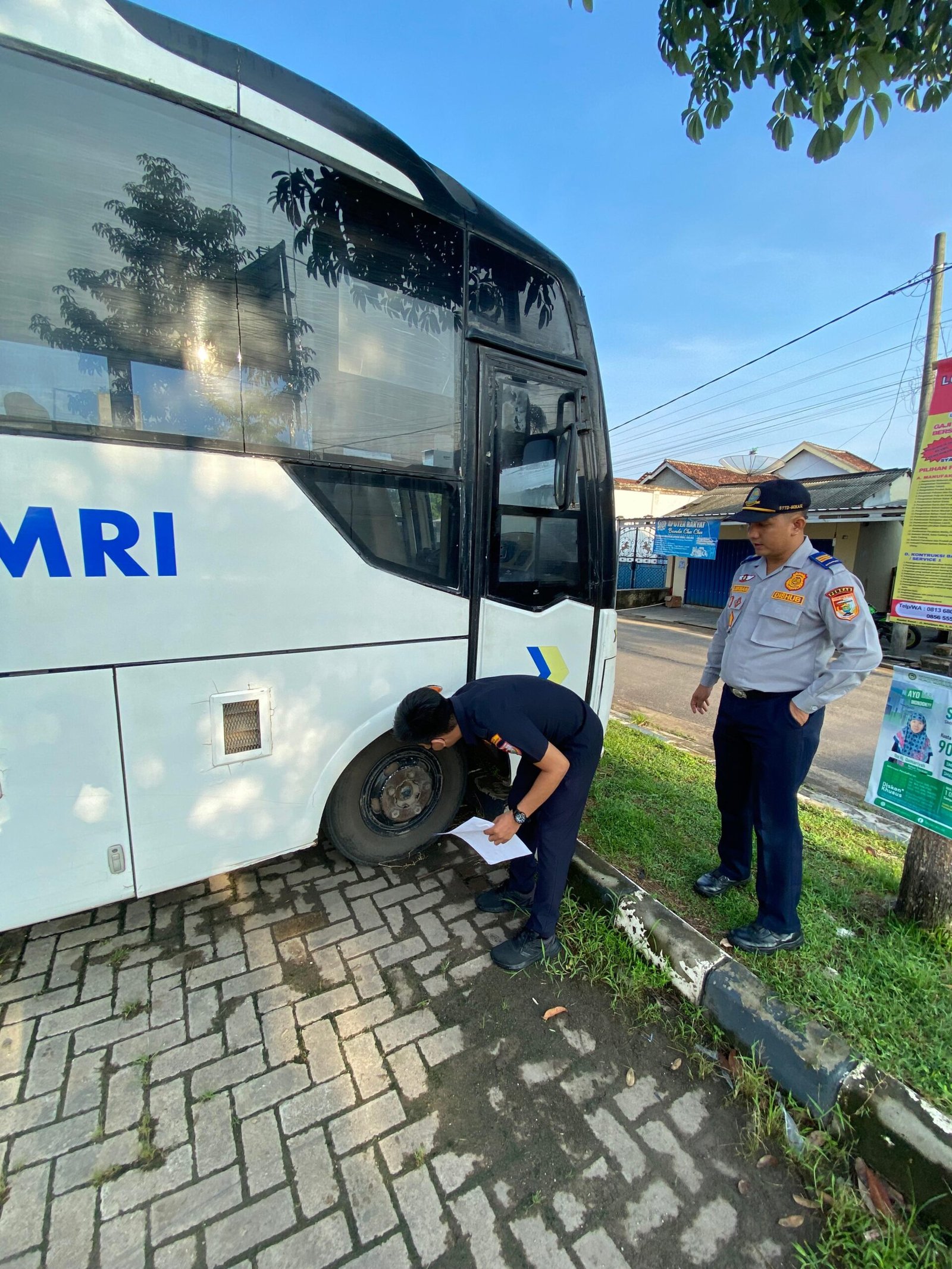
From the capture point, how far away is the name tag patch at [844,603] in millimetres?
2174

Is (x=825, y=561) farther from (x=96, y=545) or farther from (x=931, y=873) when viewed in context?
(x=96, y=545)

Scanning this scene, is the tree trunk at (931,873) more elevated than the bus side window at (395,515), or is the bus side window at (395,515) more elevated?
the bus side window at (395,515)

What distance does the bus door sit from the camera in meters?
2.78

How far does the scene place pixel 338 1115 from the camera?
5.98ft

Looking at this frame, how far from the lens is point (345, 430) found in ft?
7.73

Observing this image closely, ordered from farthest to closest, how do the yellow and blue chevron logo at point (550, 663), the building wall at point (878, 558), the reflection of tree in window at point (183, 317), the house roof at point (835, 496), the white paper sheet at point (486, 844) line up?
the building wall at point (878, 558) → the house roof at point (835, 496) → the yellow and blue chevron logo at point (550, 663) → the white paper sheet at point (486, 844) → the reflection of tree in window at point (183, 317)

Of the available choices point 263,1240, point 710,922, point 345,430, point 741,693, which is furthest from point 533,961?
point 345,430

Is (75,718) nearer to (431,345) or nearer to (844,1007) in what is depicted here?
(431,345)

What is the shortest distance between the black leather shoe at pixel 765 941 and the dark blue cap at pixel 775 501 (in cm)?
185

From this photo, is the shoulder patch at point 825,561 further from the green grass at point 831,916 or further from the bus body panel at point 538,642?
the green grass at point 831,916

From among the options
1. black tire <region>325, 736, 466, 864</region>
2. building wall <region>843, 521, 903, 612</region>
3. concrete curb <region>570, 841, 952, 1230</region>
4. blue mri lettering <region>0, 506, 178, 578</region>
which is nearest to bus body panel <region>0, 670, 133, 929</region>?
blue mri lettering <region>0, 506, 178, 578</region>

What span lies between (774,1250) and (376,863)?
202 centimetres

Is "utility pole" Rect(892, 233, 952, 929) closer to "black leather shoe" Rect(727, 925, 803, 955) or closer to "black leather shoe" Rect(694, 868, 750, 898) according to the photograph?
"black leather shoe" Rect(727, 925, 803, 955)

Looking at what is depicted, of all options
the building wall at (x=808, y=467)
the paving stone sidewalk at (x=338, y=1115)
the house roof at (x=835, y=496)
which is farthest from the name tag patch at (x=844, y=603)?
the building wall at (x=808, y=467)
